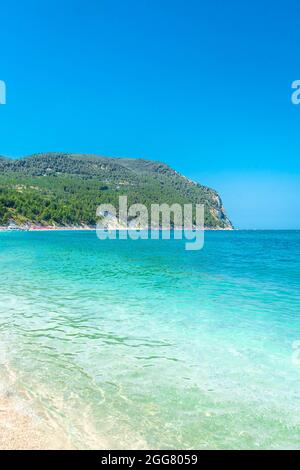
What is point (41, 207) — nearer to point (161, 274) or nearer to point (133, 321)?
point (161, 274)

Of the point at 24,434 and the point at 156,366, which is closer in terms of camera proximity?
the point at 24,434

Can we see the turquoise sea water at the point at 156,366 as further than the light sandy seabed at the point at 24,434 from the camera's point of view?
Yes

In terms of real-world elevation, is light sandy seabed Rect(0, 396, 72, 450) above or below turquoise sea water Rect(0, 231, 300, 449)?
above

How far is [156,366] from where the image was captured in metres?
9.63

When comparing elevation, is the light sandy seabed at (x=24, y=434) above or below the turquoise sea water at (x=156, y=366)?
above

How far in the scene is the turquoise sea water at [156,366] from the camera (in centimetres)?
653

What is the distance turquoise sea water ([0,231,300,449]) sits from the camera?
6531mm

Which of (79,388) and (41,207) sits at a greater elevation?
(41,207)

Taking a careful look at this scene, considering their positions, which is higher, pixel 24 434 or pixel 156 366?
pixel 24 434

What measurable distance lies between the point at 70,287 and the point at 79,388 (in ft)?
46.5

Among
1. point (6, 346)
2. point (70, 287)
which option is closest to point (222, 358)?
point (6, 346)

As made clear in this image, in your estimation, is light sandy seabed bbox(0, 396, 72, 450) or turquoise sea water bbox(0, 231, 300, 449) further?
turquoise sea water bbox(0, 231, 300, 449)

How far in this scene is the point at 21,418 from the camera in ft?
21.4
